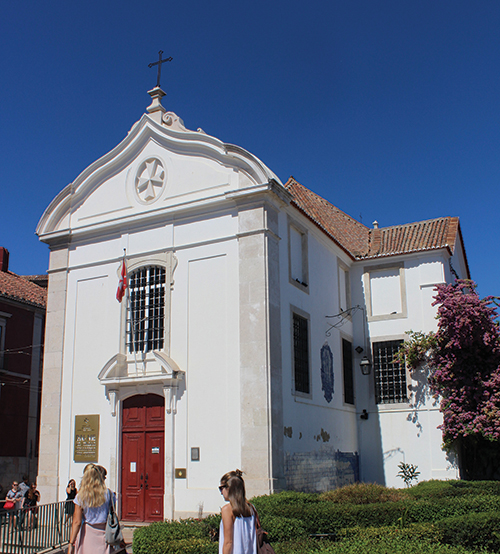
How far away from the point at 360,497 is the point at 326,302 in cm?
750

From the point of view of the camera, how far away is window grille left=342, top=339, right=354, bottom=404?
20.3m

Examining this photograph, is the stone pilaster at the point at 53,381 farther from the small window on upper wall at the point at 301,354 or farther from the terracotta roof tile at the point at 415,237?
the terracotta roof tile at the point at 415,237

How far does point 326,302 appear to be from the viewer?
63.2 feet

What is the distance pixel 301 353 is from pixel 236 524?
37.5 feet

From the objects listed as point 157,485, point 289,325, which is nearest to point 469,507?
point 289,325

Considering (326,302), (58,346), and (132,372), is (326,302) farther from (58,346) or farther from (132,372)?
(58,346)

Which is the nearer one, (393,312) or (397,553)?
(397,553)

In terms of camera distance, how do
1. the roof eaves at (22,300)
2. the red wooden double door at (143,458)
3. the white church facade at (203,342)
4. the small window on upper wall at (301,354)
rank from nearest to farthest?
1. the white church facade at (203,342)
2. the red wooden double door at (143,458)
3. the small window on upper wall at (301,354)
4. the roof eaves at (22,300)

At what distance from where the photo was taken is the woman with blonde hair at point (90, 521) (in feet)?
21.8

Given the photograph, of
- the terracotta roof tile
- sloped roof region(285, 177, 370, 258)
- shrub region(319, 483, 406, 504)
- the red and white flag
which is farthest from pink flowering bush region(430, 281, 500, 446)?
the red and white flag

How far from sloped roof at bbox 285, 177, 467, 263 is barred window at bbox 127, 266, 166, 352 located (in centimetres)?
522

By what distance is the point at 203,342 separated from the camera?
15.5m

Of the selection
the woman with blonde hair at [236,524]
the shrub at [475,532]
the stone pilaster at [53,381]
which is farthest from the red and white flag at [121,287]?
the woman with blonde hair at [236,524]

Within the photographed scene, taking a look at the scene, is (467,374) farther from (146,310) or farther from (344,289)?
(146,310)
